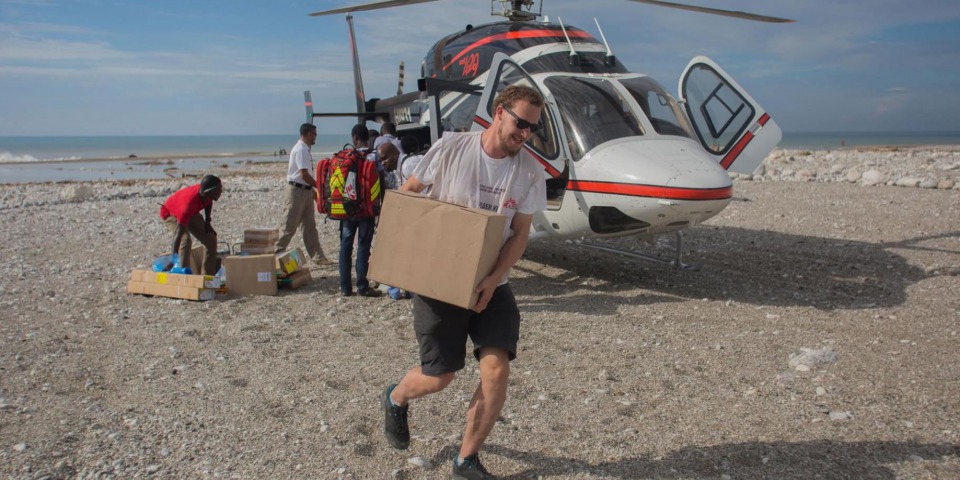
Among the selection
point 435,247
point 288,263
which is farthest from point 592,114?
point 435,247

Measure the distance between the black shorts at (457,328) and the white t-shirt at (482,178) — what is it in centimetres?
16

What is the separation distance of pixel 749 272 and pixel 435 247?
21.1 feet

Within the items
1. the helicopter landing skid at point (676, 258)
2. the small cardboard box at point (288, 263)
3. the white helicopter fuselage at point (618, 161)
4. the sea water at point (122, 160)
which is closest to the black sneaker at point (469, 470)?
Result: the white helicopter fuselage at point (618, 161)

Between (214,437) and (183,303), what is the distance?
3.59m

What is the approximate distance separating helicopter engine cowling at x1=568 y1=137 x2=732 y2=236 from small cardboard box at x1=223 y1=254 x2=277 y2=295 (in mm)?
3481

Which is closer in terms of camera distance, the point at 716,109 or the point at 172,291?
the point at 172,291

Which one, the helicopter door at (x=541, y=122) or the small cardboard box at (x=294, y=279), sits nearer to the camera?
the helicopter door at (x=541, y=122)

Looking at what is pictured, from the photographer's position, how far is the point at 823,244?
10.1 m

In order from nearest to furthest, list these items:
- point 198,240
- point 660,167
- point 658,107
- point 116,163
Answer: point 660,167, point 658,107, point 198,240, point 116,163

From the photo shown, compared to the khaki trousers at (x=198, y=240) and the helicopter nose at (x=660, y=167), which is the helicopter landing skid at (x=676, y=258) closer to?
the helicopter nose at (x=660, y=167)

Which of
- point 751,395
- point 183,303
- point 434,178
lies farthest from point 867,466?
point 183,303

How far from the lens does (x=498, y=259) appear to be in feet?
10.6

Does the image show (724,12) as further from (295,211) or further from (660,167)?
(295,211)

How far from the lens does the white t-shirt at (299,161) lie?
28.7ft
